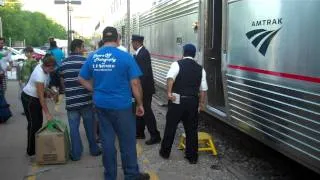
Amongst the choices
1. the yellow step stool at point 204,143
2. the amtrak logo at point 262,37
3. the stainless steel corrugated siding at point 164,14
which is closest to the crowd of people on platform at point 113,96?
the yellow step stool at point 204,143

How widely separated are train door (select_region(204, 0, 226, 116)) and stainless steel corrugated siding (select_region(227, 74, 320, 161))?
1349 mm

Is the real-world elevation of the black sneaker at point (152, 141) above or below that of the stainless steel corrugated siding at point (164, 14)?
below

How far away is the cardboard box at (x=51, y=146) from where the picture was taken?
270 inches

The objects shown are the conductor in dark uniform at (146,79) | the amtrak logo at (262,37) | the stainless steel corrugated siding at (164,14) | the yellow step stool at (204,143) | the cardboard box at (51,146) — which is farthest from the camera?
the stainless steel corrugated siding at (164,14)

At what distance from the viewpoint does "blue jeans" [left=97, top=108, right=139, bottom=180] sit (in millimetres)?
5633

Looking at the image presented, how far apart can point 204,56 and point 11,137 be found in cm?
355

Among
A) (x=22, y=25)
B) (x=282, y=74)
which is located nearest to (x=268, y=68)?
(x=282, y=74)

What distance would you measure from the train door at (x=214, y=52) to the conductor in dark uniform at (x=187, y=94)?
1.18 m

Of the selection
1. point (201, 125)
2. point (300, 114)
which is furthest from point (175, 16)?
point (300, 114)

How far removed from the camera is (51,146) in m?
6.86

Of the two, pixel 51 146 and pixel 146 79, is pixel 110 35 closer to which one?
pixel 51 146

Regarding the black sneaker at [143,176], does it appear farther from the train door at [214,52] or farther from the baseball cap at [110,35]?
the train door at [214,52]

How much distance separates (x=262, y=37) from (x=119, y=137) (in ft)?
6.41

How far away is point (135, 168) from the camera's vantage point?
19.2 feet
